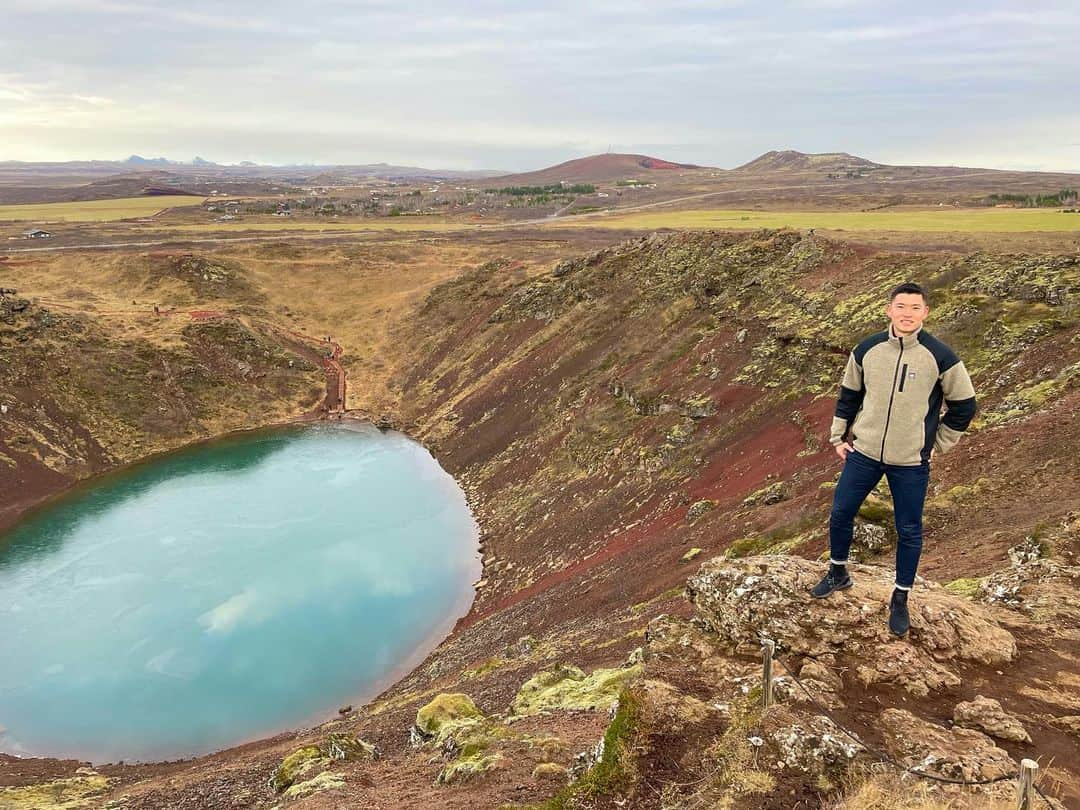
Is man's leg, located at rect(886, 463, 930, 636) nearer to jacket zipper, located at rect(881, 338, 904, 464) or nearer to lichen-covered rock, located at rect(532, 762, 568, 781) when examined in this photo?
jacket zipper, located at rect(881, 338, 904, 464)

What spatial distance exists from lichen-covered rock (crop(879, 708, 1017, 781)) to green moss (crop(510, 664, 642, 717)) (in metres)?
5.91

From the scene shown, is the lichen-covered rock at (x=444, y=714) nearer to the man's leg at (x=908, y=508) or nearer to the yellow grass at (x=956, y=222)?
the man's leg at (x=908, y=508)

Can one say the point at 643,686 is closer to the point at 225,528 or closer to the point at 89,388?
the point at 225,528

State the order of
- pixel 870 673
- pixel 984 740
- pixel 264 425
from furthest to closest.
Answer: pixel 264 425
pixel 870 673
pixel 984 740

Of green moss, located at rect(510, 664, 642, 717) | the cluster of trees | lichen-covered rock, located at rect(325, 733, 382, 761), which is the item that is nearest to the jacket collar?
green moss, located at rect(510, 664, 642, 717)

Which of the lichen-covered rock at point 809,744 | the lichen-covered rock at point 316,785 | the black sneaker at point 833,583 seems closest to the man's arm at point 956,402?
the black sneaker at point 833,583

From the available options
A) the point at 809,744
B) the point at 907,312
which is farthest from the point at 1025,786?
the point at 907,312

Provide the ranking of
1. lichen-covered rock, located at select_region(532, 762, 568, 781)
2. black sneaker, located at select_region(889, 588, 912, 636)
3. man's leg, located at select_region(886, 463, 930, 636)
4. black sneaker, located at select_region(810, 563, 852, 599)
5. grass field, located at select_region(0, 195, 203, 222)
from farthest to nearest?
grass field, located at select_region(0, 195, 203, 222)
lichen-covered rock, located at select_region(532, 762, 568, 781)
black sneaker, located at select_region(810, 563, 852, 599)
black sneaker, located at select_region(889, 588, 912, 636)
man's leg, located at select_region(886, 463, 930, 636)

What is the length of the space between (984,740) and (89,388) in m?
73.4

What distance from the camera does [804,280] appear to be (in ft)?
147

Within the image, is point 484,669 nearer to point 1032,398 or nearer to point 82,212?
point 1032,398

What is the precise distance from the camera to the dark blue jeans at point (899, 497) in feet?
27.4

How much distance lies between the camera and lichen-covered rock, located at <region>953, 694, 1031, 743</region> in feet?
24.9

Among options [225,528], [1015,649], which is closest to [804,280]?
[1015,649]
